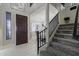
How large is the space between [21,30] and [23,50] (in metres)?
0.38

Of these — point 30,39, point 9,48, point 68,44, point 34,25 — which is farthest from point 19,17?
point 68,44

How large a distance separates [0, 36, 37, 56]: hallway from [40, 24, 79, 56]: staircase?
18 cm

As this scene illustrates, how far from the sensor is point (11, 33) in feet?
5.74

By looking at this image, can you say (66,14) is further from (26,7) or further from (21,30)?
(21,30)

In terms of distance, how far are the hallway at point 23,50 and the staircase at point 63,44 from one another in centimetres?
18

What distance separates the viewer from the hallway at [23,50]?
1.70 metres

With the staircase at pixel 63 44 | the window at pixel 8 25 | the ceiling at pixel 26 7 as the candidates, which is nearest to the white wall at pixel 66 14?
the staircase at pixel 63 44

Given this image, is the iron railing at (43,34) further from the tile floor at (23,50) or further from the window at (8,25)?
the window at (8,25)

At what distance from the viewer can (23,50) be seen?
1764mm

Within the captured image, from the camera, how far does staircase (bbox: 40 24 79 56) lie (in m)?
1.63

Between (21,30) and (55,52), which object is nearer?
(55,52)

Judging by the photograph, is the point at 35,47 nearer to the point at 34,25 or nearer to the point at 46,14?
the point at 34,25

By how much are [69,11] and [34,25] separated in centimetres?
70

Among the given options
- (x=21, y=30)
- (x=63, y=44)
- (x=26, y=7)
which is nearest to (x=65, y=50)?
(x=63, y=44)
